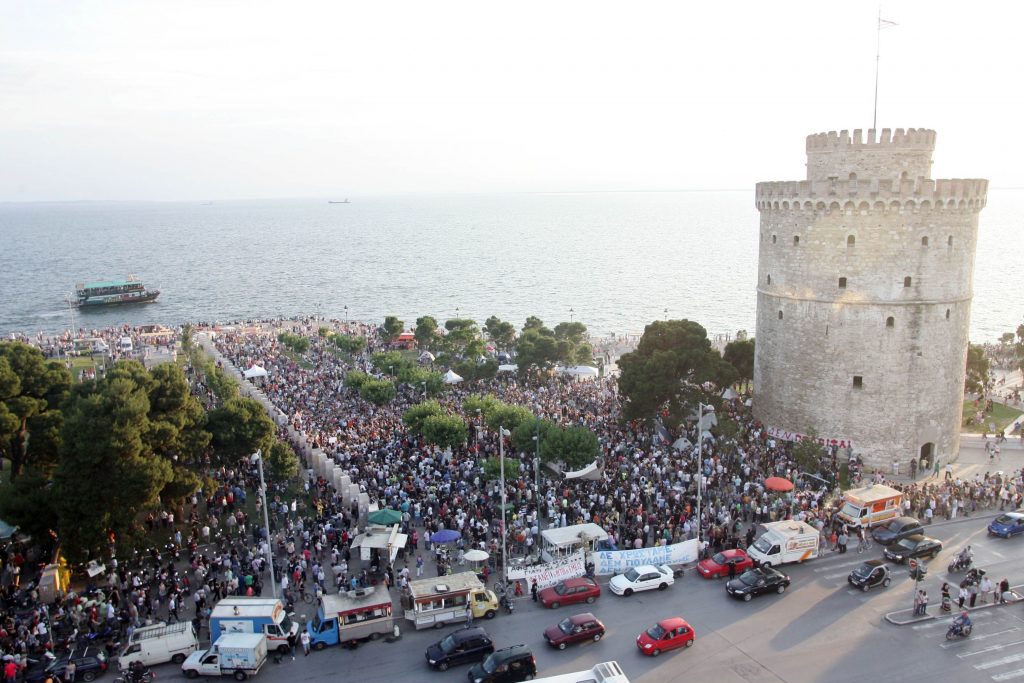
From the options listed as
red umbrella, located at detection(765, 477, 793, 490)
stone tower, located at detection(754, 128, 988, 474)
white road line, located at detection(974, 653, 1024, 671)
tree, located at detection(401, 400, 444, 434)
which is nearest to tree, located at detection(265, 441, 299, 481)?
tree, located at detection(401, 400, 444, 434)

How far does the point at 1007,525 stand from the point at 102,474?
2961 centimetres

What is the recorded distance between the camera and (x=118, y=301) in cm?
10669

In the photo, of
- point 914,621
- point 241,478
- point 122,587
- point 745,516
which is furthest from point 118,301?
point 914,621

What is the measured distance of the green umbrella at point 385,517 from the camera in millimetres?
25562

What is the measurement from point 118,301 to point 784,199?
320 feet

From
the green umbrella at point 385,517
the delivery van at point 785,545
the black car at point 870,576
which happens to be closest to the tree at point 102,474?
the green umbrella at point 385,517

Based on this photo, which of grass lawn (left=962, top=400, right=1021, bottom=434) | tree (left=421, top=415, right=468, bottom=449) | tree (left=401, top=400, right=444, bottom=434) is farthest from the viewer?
grass lawn (left=962, top=400, right=1021, bottom=434)

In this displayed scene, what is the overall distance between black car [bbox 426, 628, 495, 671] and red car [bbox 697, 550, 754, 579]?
7866 millimetres

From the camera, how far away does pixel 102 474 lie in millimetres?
23984

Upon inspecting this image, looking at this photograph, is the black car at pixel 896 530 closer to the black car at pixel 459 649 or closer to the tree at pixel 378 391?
the black car at pixel 459 649

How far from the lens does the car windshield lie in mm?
22828

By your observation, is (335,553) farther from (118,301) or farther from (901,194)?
(118,301)

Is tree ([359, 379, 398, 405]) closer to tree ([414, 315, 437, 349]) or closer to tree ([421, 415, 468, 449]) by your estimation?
tree ([421, 415, 468, 449])

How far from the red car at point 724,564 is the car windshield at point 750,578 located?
3.37ft
